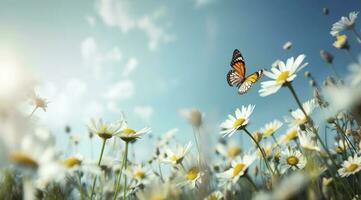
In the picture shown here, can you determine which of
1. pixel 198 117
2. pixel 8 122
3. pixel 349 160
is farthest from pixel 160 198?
pixel 349 160

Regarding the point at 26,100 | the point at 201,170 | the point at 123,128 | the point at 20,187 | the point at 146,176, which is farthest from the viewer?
the point at 146,176

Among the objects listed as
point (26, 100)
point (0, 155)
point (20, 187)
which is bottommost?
point (0, 155)

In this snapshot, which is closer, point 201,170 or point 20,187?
point 201,170

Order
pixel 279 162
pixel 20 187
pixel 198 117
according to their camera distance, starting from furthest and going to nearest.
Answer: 1. pixel 279 162
2. pixel 20 187
3. pixel 198 117

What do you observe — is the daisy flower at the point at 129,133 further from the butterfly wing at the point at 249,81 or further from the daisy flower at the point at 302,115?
the butterfly wing at the point at 249,81

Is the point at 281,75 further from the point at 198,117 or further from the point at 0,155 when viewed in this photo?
the point at 0,155

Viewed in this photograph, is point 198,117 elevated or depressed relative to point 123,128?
depressed

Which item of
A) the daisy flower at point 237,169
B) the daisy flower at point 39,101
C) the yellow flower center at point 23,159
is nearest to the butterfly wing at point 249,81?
the daisy flower at point 237,169
